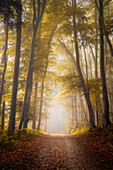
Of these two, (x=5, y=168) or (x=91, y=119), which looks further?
(x=91, y=119)

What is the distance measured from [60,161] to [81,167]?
79 cm

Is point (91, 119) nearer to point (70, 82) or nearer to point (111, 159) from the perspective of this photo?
point (70, 82)

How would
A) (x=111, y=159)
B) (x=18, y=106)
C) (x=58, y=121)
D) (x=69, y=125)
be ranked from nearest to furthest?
(x=111, y=159)
(x=18, y=106)
(x=69, y=125)
(x=58, y=121)

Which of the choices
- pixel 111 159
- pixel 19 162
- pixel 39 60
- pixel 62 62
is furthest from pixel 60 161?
pixel 62 62

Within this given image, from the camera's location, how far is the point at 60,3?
8.41 m

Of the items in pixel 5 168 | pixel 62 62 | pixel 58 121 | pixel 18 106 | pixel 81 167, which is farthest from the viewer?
pixel 58 121

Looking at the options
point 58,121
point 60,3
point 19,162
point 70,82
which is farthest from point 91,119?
point 58,121

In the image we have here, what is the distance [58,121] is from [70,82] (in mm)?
47872

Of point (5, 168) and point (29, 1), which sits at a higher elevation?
point (29, 1)

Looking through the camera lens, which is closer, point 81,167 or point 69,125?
point 81,167

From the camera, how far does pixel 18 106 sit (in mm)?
9008

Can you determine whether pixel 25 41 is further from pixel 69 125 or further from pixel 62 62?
pixel 69 125

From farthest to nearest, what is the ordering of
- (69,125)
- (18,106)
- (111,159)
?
(69,125) → (18,106) → (111,159)

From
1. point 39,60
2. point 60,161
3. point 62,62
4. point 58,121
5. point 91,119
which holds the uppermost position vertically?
point 62,62
